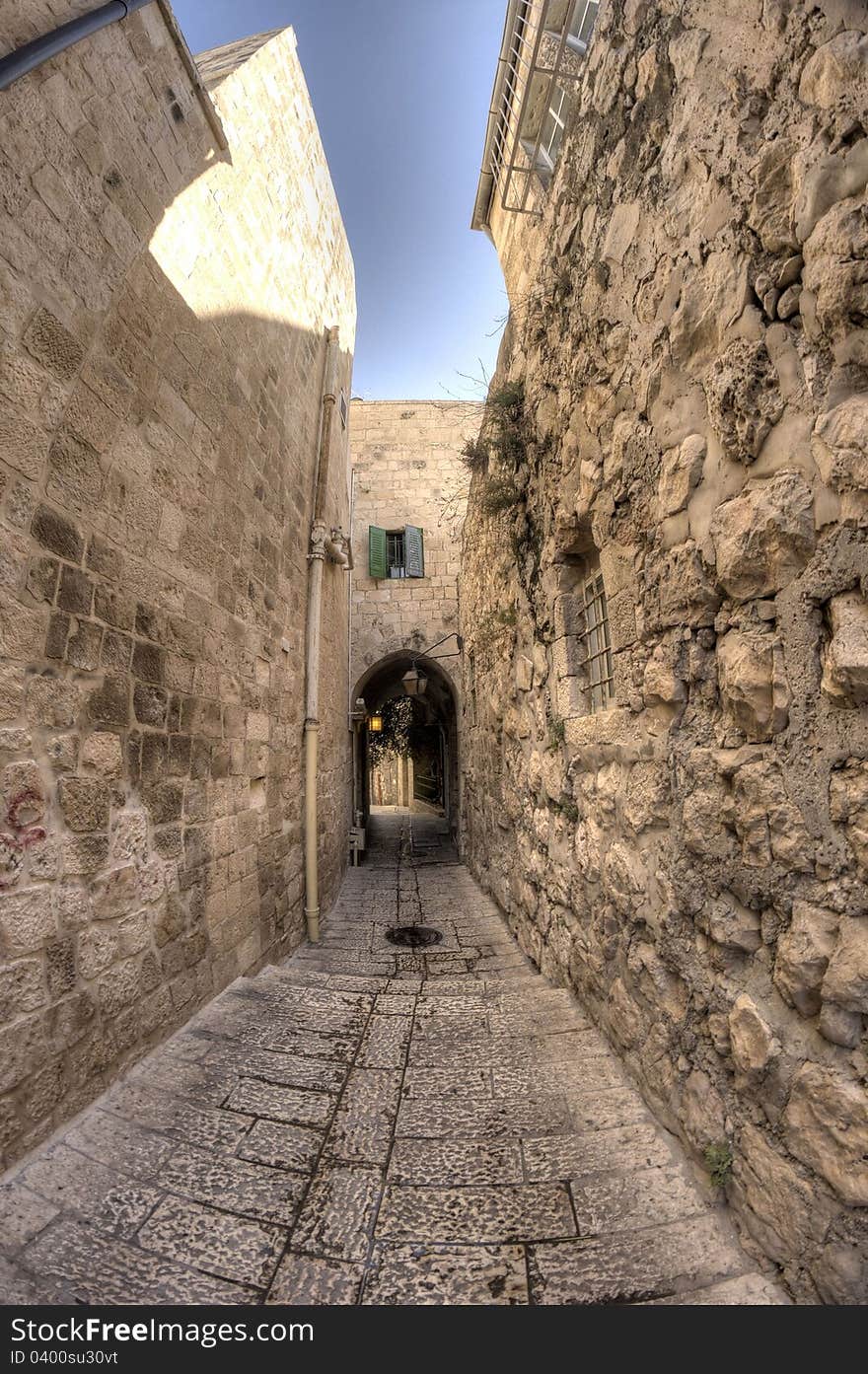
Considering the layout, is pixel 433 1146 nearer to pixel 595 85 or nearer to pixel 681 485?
pixel 681 485

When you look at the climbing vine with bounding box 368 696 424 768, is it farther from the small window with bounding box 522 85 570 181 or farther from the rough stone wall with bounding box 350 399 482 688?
the small window with bounding box 522 85 570 181

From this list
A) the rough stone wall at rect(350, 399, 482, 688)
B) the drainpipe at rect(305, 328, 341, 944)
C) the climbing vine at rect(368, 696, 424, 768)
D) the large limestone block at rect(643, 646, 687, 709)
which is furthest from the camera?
the climbing vine at rect(368, 696, 424, 768)

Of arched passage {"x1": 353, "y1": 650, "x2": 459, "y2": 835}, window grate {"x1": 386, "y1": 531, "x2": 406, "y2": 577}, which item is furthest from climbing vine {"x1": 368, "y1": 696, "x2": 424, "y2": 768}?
window grate {"x1": 386, "y1": 531, "x2": 406, "y2": 577}

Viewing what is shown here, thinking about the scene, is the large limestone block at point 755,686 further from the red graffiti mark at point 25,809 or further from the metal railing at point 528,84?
the metal railing at point 528,84

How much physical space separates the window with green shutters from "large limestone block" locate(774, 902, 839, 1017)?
30.4 feet

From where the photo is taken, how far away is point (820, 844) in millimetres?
1228

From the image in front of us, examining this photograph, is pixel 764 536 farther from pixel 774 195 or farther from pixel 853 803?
pixel 774 195

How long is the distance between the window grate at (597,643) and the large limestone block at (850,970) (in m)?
1.45

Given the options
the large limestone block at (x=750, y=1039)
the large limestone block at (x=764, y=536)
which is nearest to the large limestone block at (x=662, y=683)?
the large limestone block at (x=764, y=536)

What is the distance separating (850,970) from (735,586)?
0.92m

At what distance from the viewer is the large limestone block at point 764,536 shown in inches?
50.3

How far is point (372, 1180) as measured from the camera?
1655mm

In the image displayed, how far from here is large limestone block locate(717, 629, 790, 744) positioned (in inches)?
53.0
